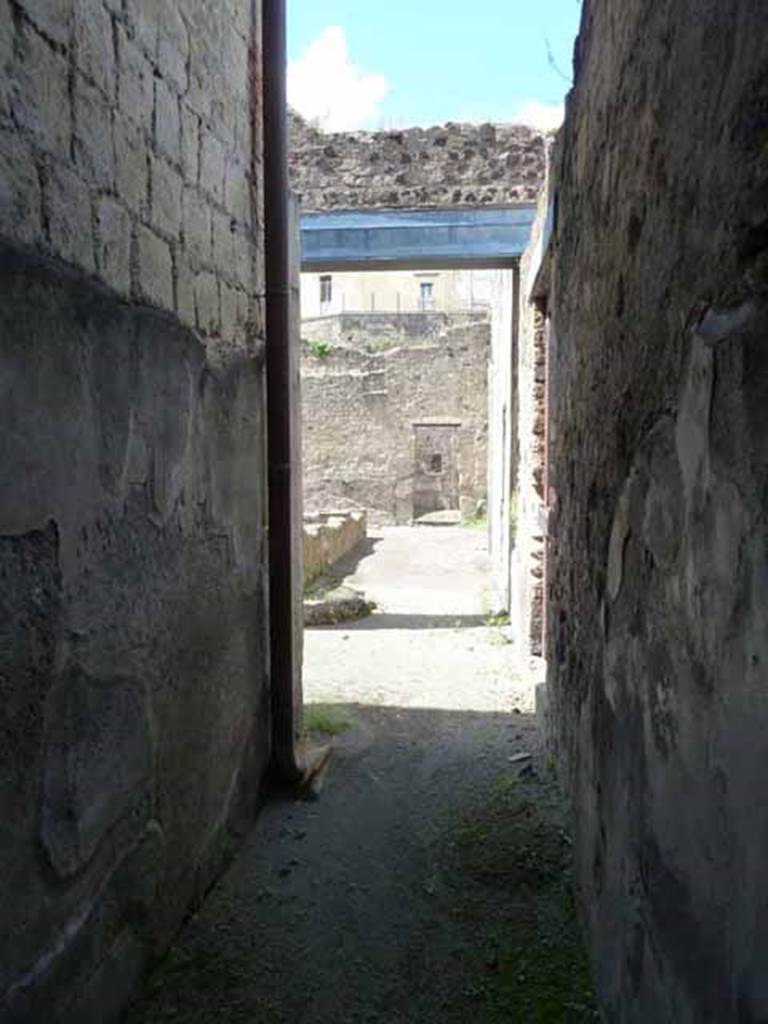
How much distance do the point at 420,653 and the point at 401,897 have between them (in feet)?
11.7

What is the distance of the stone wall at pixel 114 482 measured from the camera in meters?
1.56

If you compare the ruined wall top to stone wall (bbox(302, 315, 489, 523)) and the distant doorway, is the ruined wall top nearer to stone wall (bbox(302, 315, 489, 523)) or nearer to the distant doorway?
stone wall (bbox(302, 315, 489, 523))

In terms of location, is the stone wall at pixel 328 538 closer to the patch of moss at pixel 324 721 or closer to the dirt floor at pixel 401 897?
the patch of moss at pixel 324 721

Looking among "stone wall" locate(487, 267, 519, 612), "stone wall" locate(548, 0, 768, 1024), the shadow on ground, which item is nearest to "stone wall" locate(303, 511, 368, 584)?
"stone wall" locate(487, 267, 519, 612)

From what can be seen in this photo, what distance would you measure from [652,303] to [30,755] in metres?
1.59

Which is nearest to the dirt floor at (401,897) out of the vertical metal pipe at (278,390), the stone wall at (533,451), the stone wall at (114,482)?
the stone wall at (114,482)

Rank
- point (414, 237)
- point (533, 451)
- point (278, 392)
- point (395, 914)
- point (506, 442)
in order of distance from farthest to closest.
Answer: point (506, 442), point (414, 237), point (533, 451), point (278, 392), point (395, 914)

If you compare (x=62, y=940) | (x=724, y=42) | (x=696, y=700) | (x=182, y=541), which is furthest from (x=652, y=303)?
(x=62, y=940)

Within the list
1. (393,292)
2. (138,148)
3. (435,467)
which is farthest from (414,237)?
(393,292)

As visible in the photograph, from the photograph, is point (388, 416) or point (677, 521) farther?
point (388, 416)

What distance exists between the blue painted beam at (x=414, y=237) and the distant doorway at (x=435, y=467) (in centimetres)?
1369

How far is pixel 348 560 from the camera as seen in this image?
12.5 metres

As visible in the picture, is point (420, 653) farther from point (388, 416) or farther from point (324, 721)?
point (388, 416)

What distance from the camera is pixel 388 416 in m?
21.2
